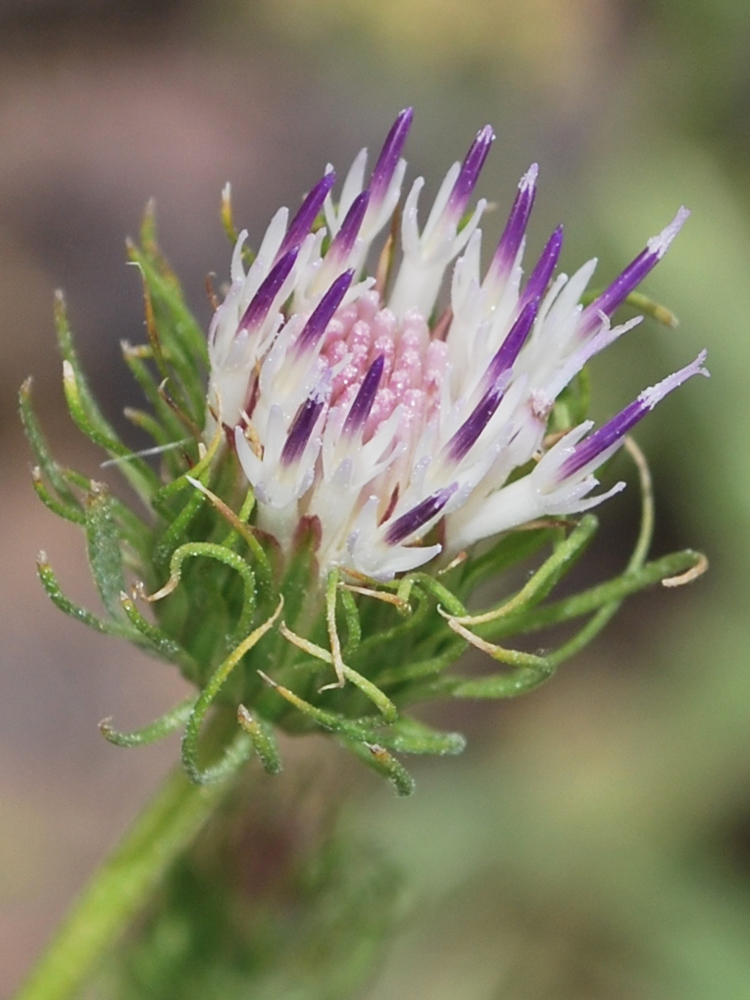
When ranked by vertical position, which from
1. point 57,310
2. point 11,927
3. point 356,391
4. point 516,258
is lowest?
point 11,927

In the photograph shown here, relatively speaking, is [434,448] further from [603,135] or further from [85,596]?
[603,135]

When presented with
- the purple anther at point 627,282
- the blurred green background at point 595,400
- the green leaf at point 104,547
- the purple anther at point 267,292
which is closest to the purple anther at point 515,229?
the purple anther at point 627,282

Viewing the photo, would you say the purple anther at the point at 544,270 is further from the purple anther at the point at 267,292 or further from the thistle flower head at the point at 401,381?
the purple anther at the point at 267,292

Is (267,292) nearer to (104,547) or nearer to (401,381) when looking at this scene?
(401,381)

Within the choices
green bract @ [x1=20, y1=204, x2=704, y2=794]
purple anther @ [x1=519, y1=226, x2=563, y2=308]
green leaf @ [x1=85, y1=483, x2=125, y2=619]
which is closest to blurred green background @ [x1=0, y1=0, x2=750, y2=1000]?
green bract @ [x1=20, y1=204, x2=704, y2=794]

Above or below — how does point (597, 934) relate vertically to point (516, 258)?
below

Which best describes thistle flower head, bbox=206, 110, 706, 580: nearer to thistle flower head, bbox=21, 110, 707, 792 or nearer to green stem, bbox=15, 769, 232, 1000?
thistle flower head, bbox=21, 110, 707, 792

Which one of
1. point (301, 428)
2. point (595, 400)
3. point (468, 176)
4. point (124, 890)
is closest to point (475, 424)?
point (301, 428)

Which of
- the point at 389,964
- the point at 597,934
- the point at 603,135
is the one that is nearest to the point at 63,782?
the point at 389,964
